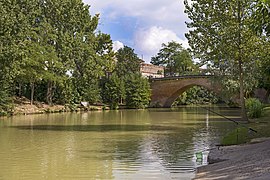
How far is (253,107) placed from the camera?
22.2 meters

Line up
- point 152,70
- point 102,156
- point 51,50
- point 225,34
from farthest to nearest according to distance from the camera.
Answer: point 152,70, point 51,50, point 225,34, point 102,156

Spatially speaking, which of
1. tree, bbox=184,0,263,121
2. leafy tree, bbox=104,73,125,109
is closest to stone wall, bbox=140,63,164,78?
leafy tree, bbox=104,73,125,109

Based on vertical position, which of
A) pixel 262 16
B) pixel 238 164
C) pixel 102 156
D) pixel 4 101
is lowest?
pixel 102 156

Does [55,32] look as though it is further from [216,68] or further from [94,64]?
[216,68]

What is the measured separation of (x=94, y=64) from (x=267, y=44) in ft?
80.7

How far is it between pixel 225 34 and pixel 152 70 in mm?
58331

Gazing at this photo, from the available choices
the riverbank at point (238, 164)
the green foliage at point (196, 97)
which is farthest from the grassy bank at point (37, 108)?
the riverbank at point (238, 164)

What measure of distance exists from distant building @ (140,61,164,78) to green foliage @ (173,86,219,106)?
33.0 ft

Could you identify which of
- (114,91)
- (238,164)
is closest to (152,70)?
(114,91)

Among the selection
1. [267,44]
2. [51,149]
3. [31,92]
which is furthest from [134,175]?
[31,92]

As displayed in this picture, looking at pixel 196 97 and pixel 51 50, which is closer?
pixel 51 50

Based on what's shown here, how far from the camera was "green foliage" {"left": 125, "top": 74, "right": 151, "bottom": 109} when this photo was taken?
153 ft

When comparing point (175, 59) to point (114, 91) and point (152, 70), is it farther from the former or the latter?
point (114, 91)

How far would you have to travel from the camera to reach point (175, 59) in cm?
6944
